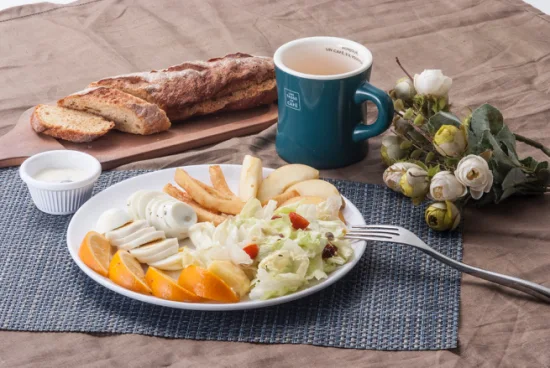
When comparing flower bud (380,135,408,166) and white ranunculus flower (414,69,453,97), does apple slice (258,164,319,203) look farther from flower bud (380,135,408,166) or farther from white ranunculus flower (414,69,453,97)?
white ranunculus flower (414,69,453,97)

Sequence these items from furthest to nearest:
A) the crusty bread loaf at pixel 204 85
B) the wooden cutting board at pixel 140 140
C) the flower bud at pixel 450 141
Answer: the crusty bread loaf at pixel 204 85, the wooden cutting board at pixel 140 140, the flower bud at pixel 450 141

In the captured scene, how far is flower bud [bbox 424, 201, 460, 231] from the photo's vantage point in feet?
5.34

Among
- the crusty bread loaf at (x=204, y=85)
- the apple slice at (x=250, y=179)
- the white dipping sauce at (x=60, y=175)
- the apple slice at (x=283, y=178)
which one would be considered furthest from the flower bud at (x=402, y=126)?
the white dipping sauce at (x=60, y=175)

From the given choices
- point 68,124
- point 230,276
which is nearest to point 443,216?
point 230,276

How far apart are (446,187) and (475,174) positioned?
60 mm

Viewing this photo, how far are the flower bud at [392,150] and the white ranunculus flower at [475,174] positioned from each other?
0.22m

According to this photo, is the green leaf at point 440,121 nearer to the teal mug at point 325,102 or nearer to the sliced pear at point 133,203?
the teal mug at point 325,102

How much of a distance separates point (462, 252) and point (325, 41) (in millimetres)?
604

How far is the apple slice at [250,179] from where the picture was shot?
1697mm

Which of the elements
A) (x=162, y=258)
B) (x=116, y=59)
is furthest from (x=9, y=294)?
(x=116, y=59)

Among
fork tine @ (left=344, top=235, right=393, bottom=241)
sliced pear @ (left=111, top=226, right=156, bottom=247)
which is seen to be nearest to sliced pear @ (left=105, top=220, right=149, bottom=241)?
sliced pear @ (left=111, top=226, right=156, bottom=247)

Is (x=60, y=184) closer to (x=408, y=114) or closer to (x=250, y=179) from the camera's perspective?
(x=250, y=179)

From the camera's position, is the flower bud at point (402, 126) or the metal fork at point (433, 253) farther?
the flower bud at point (402, 126)

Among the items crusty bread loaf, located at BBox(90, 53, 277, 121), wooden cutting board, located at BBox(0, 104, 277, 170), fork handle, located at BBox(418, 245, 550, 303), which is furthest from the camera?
crusty bread loaf, located at BBox(90, 53, 277, 121)
